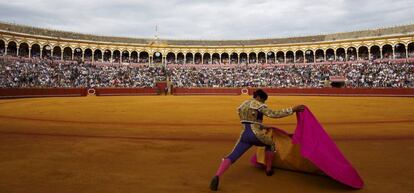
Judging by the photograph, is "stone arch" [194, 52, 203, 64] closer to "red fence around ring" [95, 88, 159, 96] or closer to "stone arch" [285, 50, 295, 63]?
"stone arch" [285, 50, 295, 63]

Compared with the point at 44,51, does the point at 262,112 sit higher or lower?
lower

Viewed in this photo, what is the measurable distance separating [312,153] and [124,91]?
35.0 m

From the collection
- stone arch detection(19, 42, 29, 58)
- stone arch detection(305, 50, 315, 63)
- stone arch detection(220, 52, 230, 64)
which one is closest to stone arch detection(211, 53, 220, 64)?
stone arch detection(220, 52, 230, 64)

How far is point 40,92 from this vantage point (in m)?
29.8

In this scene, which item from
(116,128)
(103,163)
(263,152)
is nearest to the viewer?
(263,152)

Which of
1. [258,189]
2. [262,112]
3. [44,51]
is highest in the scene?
[44,51]

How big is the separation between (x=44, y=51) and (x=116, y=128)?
140ft

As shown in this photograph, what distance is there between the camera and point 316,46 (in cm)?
4784

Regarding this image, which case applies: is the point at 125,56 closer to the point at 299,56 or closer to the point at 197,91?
the point at 197,91

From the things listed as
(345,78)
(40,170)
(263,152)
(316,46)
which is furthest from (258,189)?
(316,46)

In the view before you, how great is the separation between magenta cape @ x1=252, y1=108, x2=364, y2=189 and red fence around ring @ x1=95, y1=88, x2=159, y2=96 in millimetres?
33529

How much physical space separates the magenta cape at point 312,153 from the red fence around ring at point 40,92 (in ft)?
92.3

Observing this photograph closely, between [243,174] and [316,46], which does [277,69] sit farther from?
[243,174]

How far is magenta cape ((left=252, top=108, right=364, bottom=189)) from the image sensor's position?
3.50 metres
